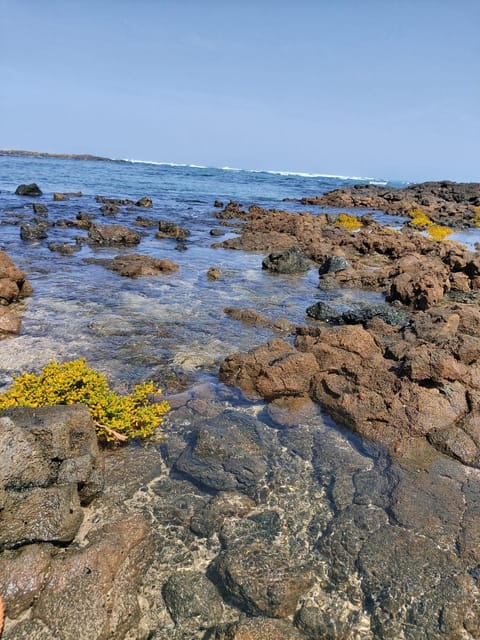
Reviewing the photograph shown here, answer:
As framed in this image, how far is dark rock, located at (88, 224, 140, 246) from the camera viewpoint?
22.8 m

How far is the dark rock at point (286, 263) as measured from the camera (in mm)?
18516

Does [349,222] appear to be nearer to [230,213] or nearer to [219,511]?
[230,213]

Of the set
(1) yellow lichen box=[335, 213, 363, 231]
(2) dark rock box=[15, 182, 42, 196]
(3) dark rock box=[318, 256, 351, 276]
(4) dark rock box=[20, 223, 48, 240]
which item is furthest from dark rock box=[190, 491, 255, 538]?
(2) dark rock box=[15, 182, 42, 196]

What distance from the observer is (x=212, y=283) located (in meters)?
15.9

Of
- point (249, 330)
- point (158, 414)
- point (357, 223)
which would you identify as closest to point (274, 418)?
point (158, 414)

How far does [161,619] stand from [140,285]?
1203 centimetres

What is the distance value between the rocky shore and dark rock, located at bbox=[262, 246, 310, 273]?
10.1 meters

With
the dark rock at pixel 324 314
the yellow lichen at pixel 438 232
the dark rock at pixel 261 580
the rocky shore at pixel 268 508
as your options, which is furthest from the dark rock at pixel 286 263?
the yellow lichen at pixel 438 232

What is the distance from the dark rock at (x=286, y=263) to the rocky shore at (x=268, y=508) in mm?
10088

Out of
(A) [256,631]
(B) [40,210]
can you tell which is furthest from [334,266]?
(B) [40,210]

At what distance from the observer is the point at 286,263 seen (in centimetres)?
1862

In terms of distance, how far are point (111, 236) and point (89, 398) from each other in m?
18.3

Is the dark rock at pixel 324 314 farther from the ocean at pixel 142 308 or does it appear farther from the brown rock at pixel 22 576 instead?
the brown rock at pixel 22 576

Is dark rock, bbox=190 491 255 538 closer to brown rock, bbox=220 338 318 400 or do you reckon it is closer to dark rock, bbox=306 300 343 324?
brown rock, bbox=220 338 318 400
